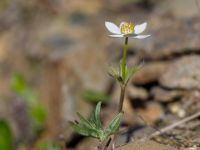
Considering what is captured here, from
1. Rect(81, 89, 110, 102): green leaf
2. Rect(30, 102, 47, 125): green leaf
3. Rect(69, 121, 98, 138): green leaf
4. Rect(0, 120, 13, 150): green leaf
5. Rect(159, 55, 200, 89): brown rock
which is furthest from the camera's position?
Rect(30, 102, 47, 125): green leaf

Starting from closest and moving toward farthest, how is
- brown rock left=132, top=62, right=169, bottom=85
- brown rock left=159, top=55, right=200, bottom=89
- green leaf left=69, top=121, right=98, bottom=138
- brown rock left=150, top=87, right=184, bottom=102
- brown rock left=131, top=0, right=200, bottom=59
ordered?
1. green leaf left=69, top=121, right=98, bottom=138
2. brown rock left=159, top=55, right=200, bottom=89
3. brown rock left=150, top=87, right=184, bottom=102
4. brown rock left=131, top=0, right=200, bottom=59
5. brown rock left=132, top=62, right=169, bottom=85

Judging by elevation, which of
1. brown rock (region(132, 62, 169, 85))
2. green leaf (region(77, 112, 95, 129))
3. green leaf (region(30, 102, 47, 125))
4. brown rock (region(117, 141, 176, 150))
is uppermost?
green leaf (region(77, 112, 95, 129))

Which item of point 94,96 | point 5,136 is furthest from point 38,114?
point 5,136

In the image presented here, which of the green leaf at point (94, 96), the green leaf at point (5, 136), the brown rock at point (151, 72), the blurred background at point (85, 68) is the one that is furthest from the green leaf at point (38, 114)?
the brown rock at point (151, 72)

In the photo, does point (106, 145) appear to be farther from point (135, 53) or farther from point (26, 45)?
point (26, 45)

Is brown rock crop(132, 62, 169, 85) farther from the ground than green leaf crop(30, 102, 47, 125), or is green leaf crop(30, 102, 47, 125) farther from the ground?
brown rock crop(132, 62, 169, 85)

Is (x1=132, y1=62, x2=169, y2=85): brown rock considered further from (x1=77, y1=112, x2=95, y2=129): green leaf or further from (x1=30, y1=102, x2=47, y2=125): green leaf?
(x1=77, y1=112, x2=95, y2=129): green leaf

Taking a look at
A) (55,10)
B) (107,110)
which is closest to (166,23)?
(107,110)

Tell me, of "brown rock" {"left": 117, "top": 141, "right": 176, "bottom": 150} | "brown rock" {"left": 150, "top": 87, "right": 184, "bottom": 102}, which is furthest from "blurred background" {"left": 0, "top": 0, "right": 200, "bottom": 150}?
"brown rock" {"left": 117, "top": 141, "right": 176, "bottom": 150}
